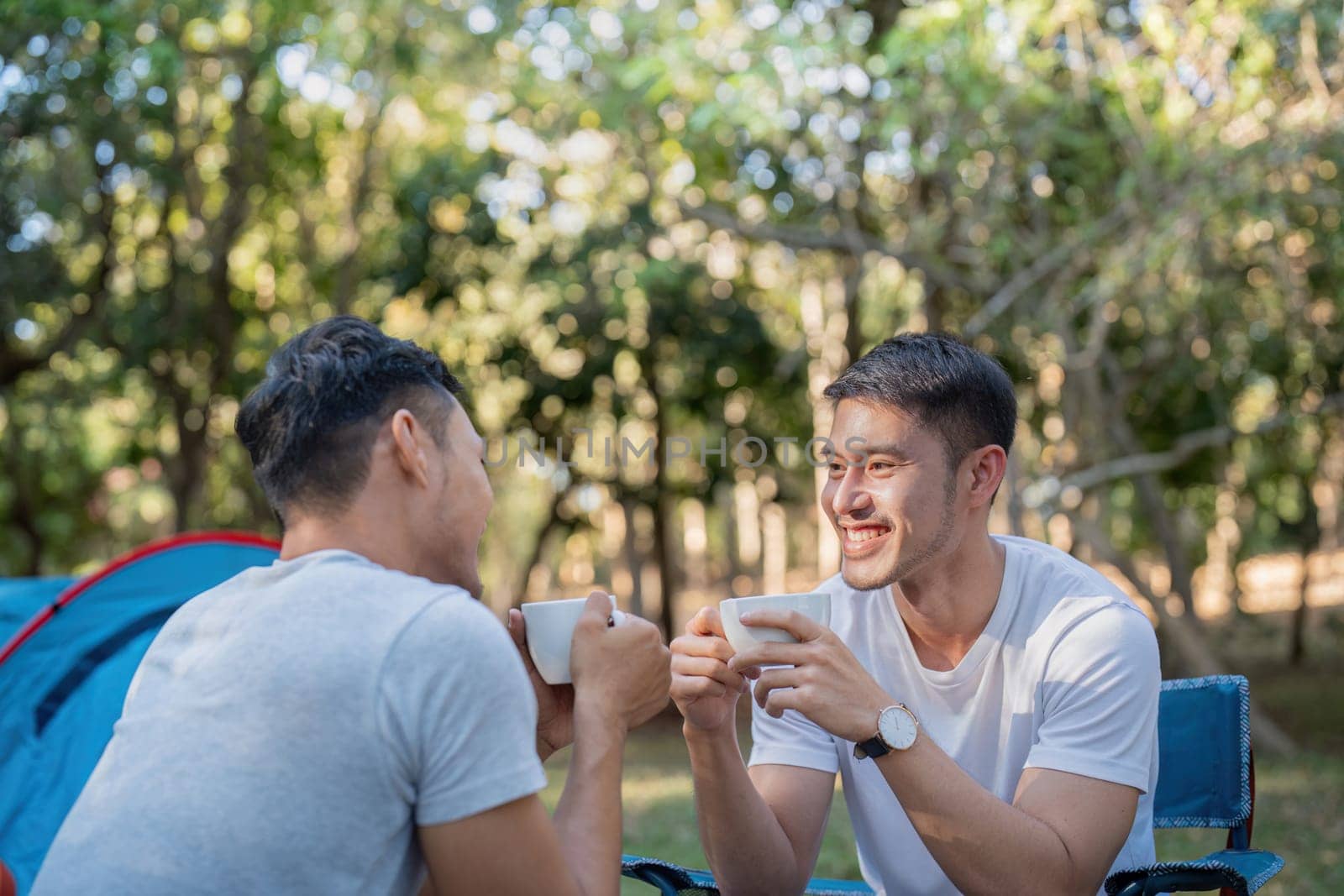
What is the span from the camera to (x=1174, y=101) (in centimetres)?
615

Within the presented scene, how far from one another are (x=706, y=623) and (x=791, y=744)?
464 millimetres

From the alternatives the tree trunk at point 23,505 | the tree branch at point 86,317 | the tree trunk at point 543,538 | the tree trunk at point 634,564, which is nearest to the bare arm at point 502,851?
the tree branch at point 86,317

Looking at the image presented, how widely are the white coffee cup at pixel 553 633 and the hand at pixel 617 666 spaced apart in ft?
0.04

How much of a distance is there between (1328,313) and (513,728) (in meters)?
8.46

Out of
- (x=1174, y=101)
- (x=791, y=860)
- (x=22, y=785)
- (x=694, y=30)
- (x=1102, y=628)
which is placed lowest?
(x=22, y=785)

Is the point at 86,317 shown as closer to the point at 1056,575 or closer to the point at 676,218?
the point at 676,218

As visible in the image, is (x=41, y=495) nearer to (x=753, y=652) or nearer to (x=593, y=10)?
(x=593, y=10)

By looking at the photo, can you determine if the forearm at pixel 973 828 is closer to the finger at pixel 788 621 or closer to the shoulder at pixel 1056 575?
the finger at pixel 788 621

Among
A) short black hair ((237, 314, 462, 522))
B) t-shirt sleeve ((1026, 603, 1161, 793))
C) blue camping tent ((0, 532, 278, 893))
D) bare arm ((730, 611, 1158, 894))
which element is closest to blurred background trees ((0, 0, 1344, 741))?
blue camping tent ((0, 532, 278, 893))

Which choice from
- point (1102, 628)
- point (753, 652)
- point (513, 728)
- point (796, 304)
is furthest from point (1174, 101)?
point (796, 304)

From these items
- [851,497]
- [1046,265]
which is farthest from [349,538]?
[1046,265]

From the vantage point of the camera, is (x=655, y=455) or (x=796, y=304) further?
(x=796, y=304)

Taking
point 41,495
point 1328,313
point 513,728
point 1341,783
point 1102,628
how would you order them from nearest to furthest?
point 513,728
point 1102,628
point 1341,783
point 1328,313
point 41,495

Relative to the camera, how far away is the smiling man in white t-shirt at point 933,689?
6.08ft
